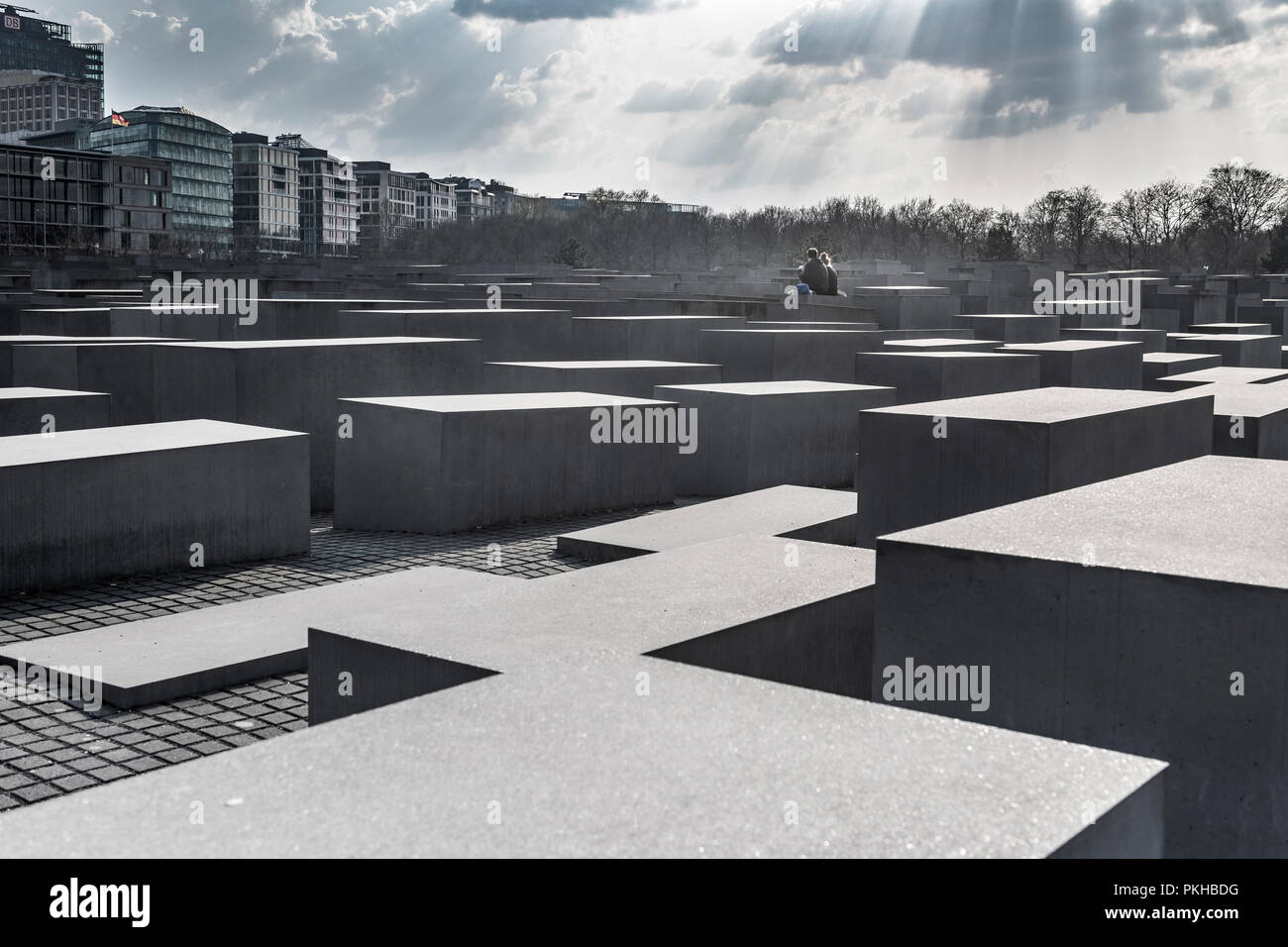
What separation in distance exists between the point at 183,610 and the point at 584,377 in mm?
6052

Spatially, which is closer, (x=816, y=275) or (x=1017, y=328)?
(x=1017, y=328)

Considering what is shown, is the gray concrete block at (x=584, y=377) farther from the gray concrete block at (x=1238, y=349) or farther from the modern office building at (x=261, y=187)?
the modern office building at (x=261, y=187)

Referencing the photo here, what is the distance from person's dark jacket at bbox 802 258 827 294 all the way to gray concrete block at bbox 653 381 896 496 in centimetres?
844

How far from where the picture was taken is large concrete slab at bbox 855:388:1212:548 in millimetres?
7246

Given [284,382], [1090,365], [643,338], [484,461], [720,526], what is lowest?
[720,526]

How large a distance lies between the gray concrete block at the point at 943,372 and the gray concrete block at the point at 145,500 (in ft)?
21.3

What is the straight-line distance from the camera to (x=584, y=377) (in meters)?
12.9

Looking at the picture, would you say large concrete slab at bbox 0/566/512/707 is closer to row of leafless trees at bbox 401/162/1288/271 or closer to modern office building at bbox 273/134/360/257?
row of leafless trees at bbox 401/162/1288/271

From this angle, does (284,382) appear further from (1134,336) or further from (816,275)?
(1134,336)

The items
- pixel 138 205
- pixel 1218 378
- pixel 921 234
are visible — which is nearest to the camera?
pixel 1218 378

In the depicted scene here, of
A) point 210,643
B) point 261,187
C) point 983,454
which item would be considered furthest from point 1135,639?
point 261,187

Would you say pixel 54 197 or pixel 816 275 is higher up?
pixel 54 197

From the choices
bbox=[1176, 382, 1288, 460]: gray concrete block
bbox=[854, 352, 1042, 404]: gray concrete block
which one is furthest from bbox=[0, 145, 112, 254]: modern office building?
bbox=[1176, 382, 1288, 460]: gray concrete block
